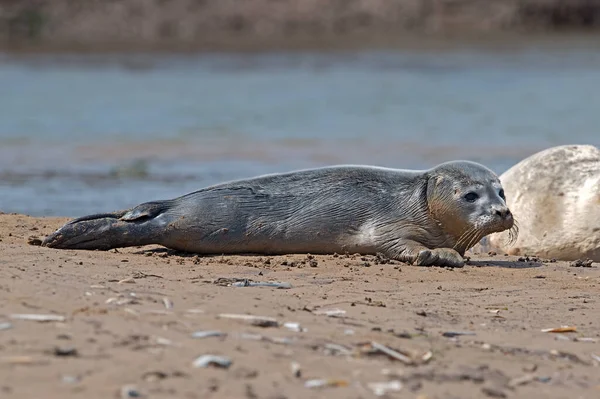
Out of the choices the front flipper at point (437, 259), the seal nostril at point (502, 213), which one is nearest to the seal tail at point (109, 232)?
the front flipper at point (437, 259)

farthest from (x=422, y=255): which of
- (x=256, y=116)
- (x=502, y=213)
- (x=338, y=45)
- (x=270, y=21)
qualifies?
(x=270, y=21)

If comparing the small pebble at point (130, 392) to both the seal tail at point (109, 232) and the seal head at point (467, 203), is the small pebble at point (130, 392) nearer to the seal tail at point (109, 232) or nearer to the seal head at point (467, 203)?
the seal tail at point (109, 232)

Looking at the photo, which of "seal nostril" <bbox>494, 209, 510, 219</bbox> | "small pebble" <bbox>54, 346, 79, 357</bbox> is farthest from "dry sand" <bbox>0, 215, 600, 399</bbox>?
"seal nostril" <bbox>494, 209, 510, 219</bbox>

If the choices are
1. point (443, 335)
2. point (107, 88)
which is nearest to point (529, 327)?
point (443, 335)

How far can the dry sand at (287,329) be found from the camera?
12.2 feet

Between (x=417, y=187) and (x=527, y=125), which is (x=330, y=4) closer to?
(x=527, y=125)

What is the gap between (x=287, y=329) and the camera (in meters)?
4.35

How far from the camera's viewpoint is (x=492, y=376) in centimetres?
405

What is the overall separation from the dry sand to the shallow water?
3702 millimetres

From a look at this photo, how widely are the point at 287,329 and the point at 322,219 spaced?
2.20 metres

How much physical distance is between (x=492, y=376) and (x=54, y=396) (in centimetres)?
149

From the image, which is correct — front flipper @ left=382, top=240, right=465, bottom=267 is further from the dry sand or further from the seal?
the dry sand

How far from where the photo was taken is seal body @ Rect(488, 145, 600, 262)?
23.0 ft

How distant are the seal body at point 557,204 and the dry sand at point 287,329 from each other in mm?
860
